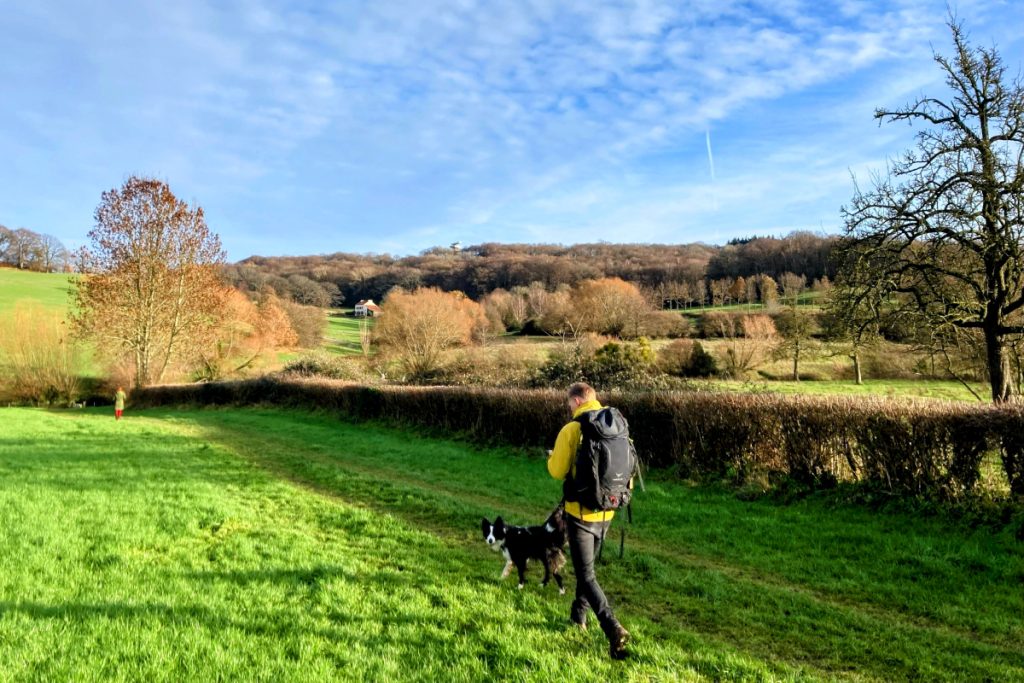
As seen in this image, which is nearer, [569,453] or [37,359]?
[569,453]

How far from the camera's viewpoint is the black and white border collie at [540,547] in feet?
18.9

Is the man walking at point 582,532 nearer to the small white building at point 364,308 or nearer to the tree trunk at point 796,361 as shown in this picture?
the tree trunk at point 796,361

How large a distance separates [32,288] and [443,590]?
83375mm

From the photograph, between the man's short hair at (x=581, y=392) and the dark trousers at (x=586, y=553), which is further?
the man's short hair at (x=581, y=392)

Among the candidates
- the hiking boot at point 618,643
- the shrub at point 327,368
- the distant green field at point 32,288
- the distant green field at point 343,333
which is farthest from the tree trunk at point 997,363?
the distant green field at point 32,288

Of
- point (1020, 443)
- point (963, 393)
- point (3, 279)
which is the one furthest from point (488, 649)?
point (3, 279)

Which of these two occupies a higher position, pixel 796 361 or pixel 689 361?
pixel 689 361

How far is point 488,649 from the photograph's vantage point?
14.3ft

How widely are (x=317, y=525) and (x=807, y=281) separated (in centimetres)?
8243

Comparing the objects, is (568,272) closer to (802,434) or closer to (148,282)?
(148,282)

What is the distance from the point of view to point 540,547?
5.81m

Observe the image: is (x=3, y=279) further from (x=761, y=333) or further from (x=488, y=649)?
(x=488, y=649)

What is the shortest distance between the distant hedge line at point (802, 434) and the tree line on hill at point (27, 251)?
9598 cm

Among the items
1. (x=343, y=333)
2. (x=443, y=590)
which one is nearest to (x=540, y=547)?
(x=443, y=590)
